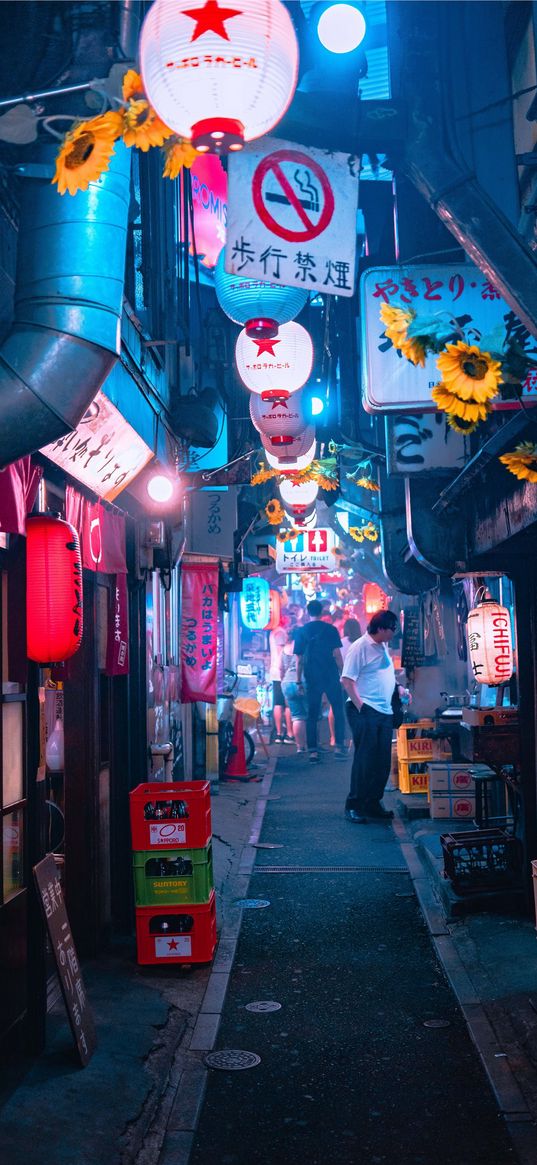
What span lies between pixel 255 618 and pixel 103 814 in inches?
830

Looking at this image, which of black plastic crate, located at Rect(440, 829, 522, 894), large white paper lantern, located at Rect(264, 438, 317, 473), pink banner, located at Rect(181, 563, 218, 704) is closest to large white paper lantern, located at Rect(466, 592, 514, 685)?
black plastic crate, located at Rect(440, 829, 522, 894)

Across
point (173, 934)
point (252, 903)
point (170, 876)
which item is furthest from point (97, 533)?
point (252, 903)

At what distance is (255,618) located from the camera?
31219 millimetres

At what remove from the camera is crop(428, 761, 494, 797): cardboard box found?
14.9 meters

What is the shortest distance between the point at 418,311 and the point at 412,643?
12.2 meters

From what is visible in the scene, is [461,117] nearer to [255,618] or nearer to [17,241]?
[17,241]

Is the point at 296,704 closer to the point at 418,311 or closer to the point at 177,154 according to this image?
the point at 418,311

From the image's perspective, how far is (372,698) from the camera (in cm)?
1630

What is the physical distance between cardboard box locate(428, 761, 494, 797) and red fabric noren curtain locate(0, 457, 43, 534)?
31.9 ft

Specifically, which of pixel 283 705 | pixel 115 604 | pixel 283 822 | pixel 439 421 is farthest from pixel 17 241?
pixel 283 705

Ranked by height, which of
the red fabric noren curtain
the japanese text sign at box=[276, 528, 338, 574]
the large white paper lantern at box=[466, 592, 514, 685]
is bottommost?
the large white paper lantern at box=[466, 592, 514, 685]

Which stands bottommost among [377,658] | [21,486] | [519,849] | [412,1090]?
[412,1090]

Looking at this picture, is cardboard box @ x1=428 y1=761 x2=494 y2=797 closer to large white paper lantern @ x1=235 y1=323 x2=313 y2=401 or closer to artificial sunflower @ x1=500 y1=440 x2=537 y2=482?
large white paper lantern @ x1=235 y1=323 x2=313 y2=401

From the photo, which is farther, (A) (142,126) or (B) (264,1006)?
(B) (264,1006)
